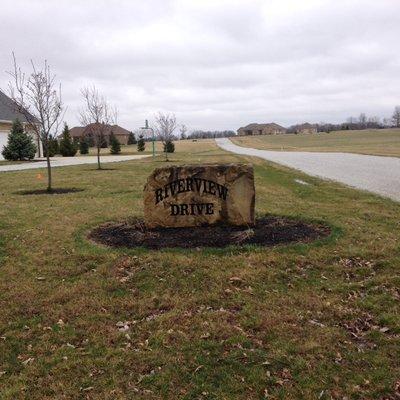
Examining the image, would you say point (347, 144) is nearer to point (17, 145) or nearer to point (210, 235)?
point (17, 145)

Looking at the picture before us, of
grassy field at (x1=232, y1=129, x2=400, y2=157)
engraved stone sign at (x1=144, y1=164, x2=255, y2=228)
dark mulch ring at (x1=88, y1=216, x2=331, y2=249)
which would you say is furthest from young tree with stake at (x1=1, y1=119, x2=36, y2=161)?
engraved stone sign at (x1=144, y1=164, x2=255, y2=228)

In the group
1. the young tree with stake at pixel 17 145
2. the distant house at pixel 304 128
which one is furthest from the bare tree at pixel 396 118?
the young tree with stake at pixel 17 145

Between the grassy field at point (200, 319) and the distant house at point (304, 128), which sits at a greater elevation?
the distant house at point (304, 128)

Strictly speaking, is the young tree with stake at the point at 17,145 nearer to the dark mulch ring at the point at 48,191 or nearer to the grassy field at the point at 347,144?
the dark mulch ring at the point at 48,191

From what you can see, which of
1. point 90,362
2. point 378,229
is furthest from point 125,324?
point 378,229

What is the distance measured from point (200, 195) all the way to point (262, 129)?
171 meters

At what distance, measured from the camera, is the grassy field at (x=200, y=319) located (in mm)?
3443

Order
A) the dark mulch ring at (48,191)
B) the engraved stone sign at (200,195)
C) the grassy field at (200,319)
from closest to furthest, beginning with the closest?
the grassy field at (200,319) → the engraved stone sign at (200,195) → the dark mulch ring at (48,191)

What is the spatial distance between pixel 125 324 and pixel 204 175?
3.56 m

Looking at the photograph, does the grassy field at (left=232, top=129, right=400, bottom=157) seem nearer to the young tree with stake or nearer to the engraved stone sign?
the young tree with stake

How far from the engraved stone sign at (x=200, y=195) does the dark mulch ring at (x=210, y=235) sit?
0.17 m

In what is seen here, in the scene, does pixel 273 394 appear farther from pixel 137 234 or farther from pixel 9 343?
pixel 137 234

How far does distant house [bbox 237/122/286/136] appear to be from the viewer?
17238cm

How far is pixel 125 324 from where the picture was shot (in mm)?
4438
